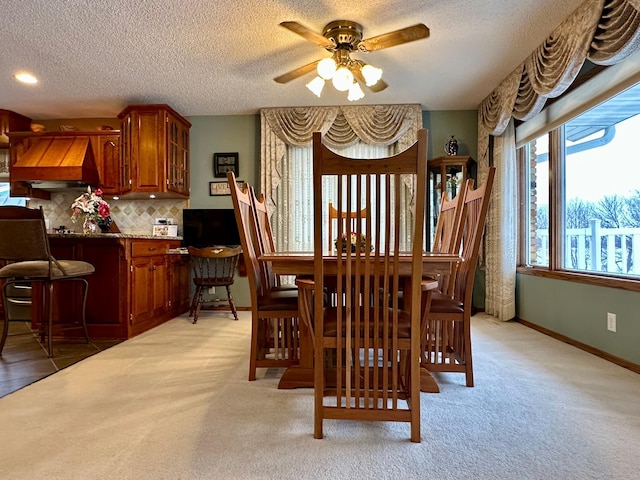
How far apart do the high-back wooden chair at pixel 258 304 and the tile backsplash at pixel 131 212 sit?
2.75 m

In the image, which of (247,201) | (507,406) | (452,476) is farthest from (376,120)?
(452,476)

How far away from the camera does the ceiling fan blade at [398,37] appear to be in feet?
7.59

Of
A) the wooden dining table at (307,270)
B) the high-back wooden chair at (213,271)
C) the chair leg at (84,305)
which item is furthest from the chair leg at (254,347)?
the high-back wooden chair at (213,271)

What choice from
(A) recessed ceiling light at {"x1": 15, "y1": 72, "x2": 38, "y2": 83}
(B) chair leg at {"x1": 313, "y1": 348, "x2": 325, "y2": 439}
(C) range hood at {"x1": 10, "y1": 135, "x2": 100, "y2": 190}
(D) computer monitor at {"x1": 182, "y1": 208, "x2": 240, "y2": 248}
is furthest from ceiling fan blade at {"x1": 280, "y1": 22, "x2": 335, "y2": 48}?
(C) range hood at {"x1": 10, "y1": 135, "x2": 100, "y2": 190}

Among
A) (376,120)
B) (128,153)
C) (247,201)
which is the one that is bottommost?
(247,201)

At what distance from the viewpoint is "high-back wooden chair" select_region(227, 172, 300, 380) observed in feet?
6.90

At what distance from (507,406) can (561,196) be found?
224 cm

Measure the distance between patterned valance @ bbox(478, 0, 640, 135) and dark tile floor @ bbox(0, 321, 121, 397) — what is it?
3.94 meters

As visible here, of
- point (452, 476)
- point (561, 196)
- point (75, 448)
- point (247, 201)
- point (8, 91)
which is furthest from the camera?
point (8, 91)

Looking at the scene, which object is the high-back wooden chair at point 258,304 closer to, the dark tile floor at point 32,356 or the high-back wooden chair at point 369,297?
the high-back wooden chair at point 369,297

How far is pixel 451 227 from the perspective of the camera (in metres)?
2.62

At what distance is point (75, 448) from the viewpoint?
1.45m

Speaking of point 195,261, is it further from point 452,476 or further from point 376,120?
point 452,476

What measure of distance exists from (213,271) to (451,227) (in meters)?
3.02
